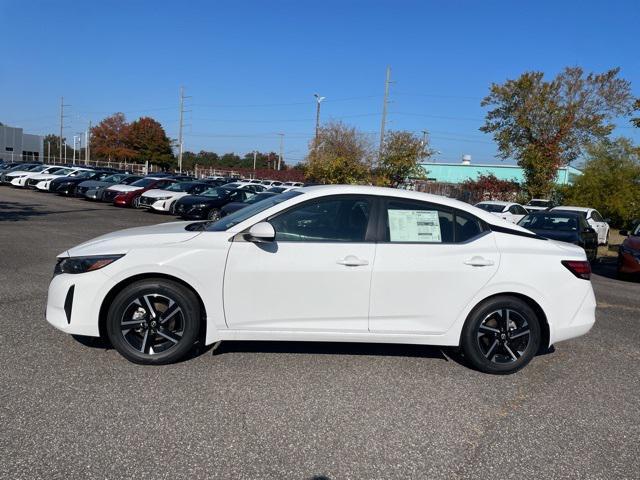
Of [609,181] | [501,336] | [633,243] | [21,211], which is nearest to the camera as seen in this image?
[501,336]

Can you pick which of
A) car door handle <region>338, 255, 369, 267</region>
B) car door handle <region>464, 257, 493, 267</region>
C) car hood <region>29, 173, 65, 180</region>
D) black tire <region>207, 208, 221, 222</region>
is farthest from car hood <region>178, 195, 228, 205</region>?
car door handle <region>464, 257, 493, 267</region>

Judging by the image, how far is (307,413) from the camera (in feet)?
12.2

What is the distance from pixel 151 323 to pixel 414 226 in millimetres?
2355

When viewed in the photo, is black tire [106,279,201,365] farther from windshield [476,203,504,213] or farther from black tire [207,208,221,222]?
windshield [476,203,504,213]

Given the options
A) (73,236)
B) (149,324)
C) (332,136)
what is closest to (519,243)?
(149,324)

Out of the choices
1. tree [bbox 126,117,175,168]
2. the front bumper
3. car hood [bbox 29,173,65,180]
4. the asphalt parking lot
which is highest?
tree [bbox 126,117,175,168]

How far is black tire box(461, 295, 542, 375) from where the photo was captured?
4.60 metres

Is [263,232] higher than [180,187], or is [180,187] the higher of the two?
[263,232]

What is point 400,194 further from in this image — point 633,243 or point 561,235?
point 561,235

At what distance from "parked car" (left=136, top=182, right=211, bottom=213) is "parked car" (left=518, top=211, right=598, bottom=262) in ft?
41.1

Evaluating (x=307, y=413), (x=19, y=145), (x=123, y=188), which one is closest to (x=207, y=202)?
(x=123, y=188)

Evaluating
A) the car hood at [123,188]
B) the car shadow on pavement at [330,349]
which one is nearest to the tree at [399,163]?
the car hood at [123,188]

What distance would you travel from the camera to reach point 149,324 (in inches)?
Answer: 170

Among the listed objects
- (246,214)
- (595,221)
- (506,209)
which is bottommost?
(595,221)
